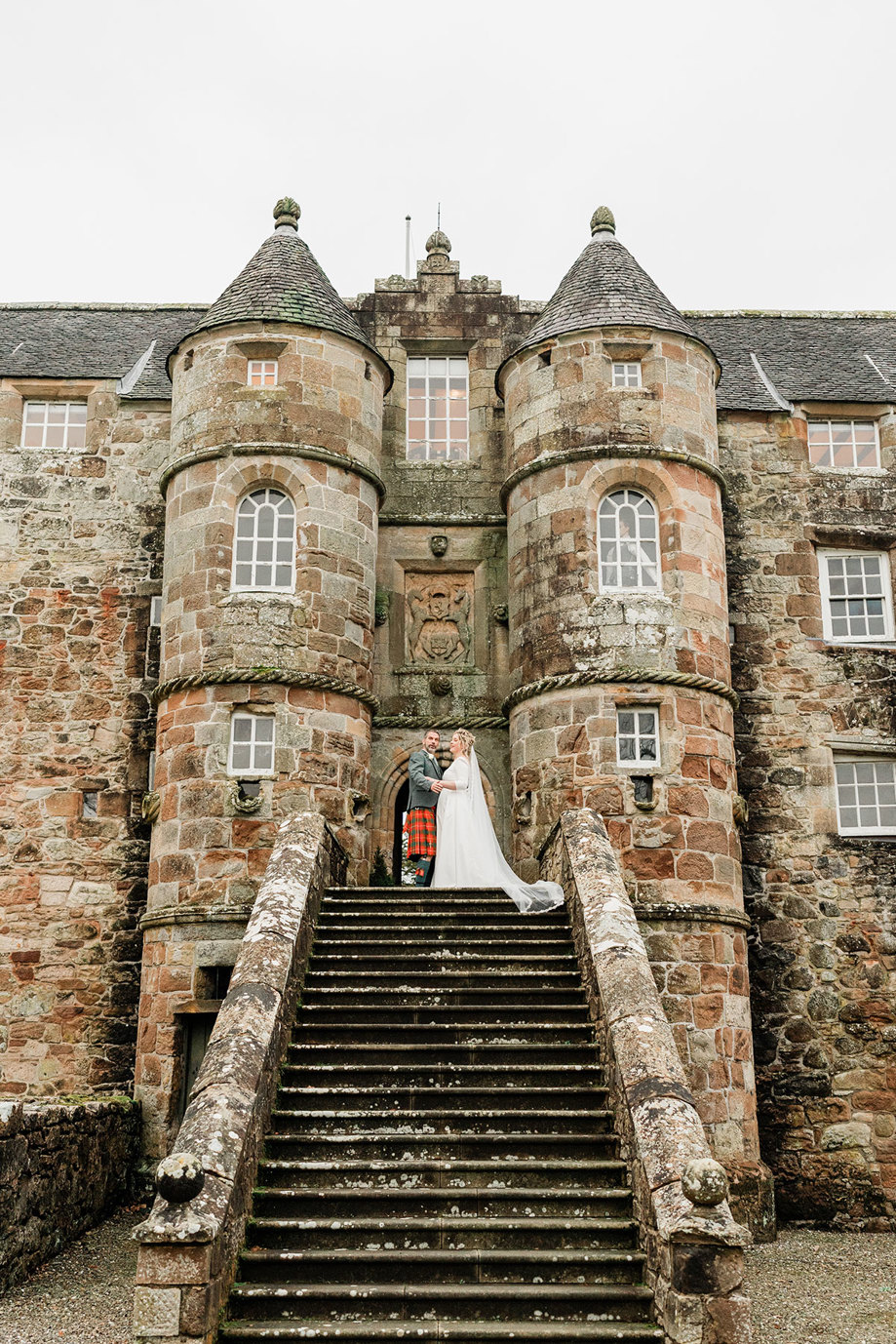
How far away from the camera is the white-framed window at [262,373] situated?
15.7 m

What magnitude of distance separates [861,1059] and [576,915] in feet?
20.0

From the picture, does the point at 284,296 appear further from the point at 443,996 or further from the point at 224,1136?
the point at 224,1136

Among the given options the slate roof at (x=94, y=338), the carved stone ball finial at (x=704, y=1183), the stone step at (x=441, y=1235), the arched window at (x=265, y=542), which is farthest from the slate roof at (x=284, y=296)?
the carved stone ball finial at (x=704, y=1183)

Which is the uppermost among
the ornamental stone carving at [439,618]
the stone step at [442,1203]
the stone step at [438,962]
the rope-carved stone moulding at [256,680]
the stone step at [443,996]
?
the ornamental stone carving at [439,618]

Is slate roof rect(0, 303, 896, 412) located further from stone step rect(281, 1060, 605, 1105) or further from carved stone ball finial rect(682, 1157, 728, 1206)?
carved stone ball finial rect(682, 1157, 728, 1206)

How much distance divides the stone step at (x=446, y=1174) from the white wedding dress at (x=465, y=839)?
14.7 feet

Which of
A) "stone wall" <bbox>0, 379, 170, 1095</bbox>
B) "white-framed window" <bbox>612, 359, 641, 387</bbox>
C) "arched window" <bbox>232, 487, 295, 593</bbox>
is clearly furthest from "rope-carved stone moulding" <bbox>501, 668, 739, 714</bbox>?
"stone wall" <bbox>0, 379, 170, 1095</bbox>

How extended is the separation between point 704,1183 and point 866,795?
1014 centimetres

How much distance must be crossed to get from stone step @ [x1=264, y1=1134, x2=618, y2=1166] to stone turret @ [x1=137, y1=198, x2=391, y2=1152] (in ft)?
16.8

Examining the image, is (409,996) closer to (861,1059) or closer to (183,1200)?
(183,1200)

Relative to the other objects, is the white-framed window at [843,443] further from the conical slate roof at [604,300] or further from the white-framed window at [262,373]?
the white-framed window at [262,373]

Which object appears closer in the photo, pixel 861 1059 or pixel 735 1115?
pixel 735 1115

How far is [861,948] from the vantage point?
1584 cm

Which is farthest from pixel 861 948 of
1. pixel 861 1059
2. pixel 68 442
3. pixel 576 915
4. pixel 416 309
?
pixel 68 442
